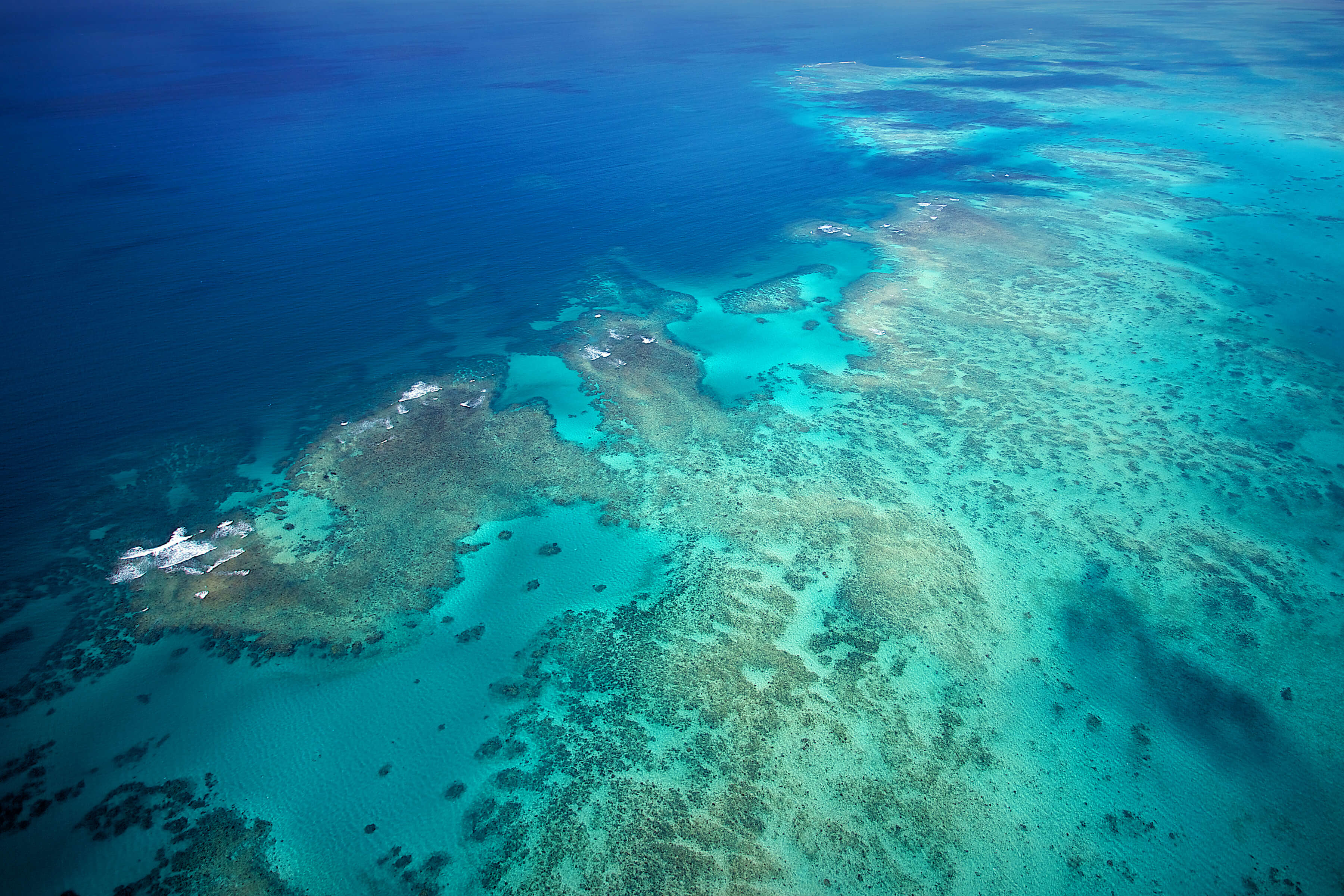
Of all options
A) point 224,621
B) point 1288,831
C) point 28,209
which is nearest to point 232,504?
point 224,621

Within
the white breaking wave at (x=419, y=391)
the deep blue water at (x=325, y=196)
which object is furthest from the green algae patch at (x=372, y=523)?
the deep blue water at (x=325, y=196)

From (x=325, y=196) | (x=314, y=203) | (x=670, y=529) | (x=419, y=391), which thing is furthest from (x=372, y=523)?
(x=325, y=196)

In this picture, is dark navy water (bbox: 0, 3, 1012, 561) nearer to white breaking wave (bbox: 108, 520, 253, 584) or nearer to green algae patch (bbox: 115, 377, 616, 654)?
green algae patch (bbox: 115, 377, 616, 654)

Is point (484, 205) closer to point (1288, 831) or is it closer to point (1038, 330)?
point (1038, 330)

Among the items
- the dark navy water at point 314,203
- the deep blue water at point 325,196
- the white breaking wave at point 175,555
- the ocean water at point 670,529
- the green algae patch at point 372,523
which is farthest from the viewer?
the deep blue water at point 325,196

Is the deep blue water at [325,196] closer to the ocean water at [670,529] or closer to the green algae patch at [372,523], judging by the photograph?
the ocean water at [670,529]

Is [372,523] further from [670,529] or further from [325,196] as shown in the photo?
[325,196]
